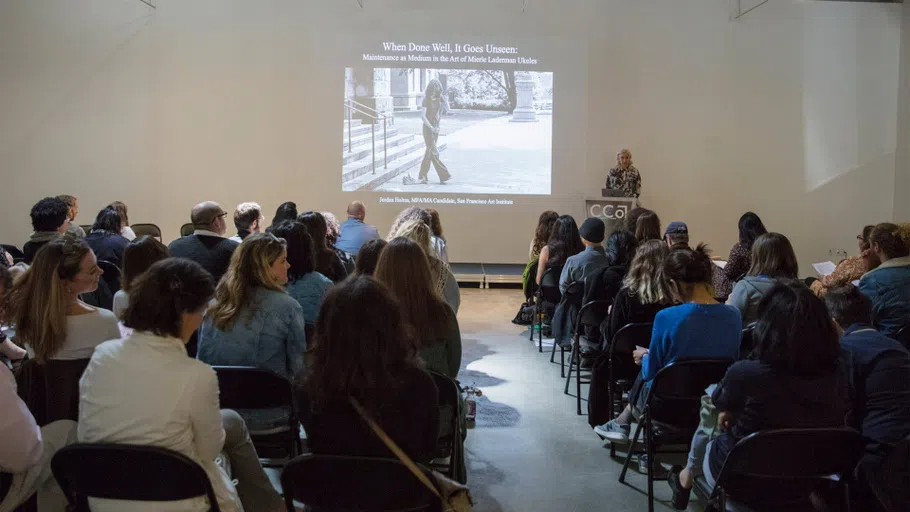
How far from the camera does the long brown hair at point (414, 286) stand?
9.71 feet

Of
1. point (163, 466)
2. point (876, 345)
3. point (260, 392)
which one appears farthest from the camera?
point (260, 392)

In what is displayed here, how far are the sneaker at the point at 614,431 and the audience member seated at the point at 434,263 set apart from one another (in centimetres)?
98

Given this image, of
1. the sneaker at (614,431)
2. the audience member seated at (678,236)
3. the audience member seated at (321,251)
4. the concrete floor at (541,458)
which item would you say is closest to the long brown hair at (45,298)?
the audience member seated at (321,251)

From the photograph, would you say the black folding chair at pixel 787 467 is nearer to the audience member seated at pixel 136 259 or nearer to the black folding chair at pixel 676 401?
the black folding chair at pixel 676 401

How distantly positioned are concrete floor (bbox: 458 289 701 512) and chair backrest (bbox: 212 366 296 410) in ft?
3.52

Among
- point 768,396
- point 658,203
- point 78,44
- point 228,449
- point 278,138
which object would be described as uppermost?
point 78,44

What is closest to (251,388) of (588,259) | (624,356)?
(624,356)

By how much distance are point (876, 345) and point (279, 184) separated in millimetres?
7970

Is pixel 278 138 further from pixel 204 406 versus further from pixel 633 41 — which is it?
pixel 204 406

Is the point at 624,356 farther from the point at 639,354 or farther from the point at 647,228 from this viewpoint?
the point at 647,228

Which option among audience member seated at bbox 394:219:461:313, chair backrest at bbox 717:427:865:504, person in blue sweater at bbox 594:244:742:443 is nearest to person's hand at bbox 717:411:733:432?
chair backrest at bbox 717:427:865:504

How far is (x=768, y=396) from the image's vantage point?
7.79 ft

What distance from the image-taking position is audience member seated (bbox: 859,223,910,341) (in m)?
3.63

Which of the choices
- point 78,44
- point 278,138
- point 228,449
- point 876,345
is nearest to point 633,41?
point 278,138
